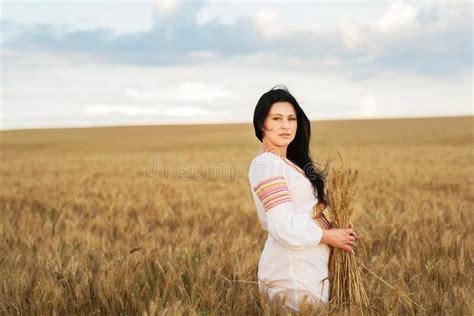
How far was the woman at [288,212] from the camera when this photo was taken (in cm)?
249

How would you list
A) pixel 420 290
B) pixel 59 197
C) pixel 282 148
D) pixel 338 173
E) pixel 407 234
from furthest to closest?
pixel 59 197 → pixel 407 234 → pixel 420 290 → pixel 282 148 → pixel 338 173

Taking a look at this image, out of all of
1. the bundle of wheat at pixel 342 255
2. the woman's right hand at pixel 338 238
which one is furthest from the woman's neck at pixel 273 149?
the woman's right hand at pixel 338 238

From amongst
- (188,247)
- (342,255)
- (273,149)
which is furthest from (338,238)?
(188,247)

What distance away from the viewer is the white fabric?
2.57 m

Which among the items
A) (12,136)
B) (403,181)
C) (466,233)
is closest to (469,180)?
(403,181)

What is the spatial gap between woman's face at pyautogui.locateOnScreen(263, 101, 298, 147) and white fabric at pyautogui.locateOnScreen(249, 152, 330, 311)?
0.32 ft

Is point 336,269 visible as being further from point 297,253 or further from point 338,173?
point 338,173

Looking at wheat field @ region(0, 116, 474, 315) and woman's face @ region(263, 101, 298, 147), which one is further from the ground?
woman's face @ region(263, 101, 298, 147)

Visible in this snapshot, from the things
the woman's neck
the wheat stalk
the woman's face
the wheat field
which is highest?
the woman's face

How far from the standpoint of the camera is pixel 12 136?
48.1 meters

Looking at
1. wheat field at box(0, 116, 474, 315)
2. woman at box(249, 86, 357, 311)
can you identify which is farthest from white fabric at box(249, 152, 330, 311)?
wheat field at box(0, 116, 474, 315)

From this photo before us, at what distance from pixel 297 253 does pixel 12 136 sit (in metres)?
49.6

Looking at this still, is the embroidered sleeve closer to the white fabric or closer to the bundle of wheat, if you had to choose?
the white fabric

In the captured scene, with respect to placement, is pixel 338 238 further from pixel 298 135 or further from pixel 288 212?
pixel 298 135
